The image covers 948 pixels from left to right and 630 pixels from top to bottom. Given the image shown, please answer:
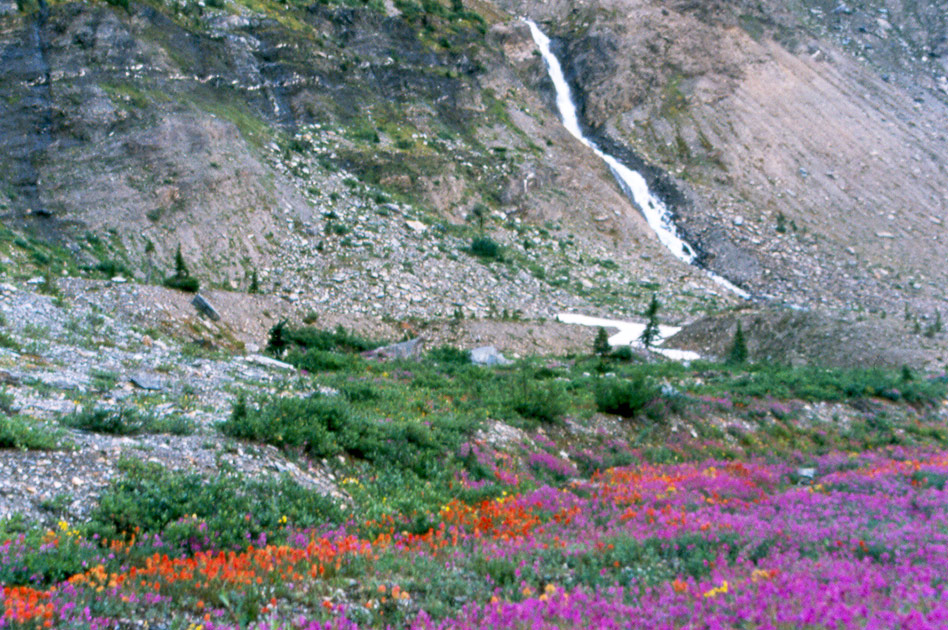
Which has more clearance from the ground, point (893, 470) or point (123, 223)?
point (893, 470)

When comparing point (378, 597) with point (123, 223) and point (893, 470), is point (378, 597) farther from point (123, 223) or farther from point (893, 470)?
point (123, 223)

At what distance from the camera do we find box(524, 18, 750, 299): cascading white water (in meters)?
41.7

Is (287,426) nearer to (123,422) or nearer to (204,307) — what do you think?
(123,422)

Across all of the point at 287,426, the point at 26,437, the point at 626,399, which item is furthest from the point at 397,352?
the point at 26,437

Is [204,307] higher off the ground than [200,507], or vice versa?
[200,507]

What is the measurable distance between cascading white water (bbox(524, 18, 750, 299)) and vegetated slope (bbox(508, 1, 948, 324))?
1.08 m

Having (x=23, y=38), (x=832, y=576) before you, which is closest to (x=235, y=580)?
(x=832, y=576)

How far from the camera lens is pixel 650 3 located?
58.4 meters

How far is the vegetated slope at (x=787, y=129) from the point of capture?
3969 cm

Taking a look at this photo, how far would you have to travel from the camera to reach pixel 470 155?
3847 centimetres

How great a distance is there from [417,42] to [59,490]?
42.5 meters

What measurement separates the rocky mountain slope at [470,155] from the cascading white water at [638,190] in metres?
0.90

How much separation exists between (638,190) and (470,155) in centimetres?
1409

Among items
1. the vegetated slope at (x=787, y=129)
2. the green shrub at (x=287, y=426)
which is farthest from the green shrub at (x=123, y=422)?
the vegetated slope at (x=787, y=129)
